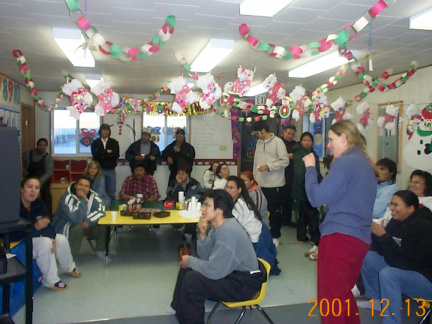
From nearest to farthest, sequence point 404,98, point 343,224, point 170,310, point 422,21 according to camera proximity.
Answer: point 343,224 → point 170,310 → point 422,21 → point 404,98

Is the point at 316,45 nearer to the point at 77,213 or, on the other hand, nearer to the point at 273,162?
the point at 273,162

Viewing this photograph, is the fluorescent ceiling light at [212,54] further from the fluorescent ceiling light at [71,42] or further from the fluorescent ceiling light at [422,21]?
the fluorescent ceiling light at [422,21]

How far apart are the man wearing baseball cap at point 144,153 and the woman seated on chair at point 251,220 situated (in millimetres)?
4053

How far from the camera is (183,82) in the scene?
4.27 metres

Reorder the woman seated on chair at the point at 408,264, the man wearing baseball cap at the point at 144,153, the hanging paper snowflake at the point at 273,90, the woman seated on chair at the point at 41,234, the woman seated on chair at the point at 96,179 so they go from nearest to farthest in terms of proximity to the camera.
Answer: the woman seated on chair at the point at 408,264 < the woman seated on chair at the point at 41,234 < the hanging paper snowflake at the point at 273,90 < the woman seated on chair at the point at 96,179 < the man wearing baseball cap at the point at 144,153

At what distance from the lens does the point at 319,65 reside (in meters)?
5.53

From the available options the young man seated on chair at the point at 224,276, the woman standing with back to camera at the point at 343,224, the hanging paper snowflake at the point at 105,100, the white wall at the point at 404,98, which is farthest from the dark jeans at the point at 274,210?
the woman standing with back to camera at the point at 343,224

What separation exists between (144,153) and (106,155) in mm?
1247

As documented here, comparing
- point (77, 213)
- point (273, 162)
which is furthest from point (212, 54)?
point (77, 213)

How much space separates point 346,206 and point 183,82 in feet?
8.92

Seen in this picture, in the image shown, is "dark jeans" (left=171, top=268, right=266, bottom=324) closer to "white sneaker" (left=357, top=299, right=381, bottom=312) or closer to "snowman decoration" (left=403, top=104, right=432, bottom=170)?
"white sneaker" (left=357, top=299, right=381, bottom=312)

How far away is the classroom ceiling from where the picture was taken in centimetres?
328

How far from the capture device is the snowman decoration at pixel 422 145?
521 centimetres

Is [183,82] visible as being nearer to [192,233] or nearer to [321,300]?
[192,233]
